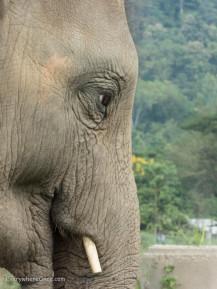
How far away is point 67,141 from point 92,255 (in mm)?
425

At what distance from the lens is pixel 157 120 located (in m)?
53.5

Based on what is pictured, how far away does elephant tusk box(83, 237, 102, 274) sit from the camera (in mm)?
4730

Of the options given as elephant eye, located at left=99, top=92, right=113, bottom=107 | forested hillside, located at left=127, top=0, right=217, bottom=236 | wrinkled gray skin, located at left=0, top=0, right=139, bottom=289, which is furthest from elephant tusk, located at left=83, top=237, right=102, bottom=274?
forested hillside, located at left=127, top=0, right=217, bottom=236

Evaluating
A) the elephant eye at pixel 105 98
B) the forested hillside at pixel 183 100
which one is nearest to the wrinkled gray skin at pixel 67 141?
the elephant eye at pixel 105 98

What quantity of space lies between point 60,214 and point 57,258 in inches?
8.6

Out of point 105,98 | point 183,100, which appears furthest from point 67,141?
point 183,100

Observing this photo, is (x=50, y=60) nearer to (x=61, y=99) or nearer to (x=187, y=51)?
(x=61, y=99)

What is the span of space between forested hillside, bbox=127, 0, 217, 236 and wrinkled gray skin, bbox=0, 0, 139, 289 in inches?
985

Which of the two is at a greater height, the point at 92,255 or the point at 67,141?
the point at 67,141

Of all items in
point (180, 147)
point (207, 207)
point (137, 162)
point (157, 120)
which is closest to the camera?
point (137, 162)

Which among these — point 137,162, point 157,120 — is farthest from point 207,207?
point 157,120

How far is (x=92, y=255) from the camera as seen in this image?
15.6ft

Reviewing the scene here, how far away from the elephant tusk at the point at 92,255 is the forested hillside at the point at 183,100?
25081mm

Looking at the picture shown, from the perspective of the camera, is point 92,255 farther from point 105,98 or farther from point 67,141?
point 105,98
